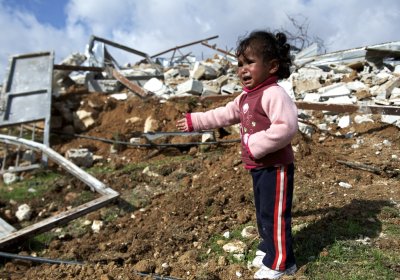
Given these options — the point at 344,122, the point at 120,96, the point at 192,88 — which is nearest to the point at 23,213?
the point at 120,96

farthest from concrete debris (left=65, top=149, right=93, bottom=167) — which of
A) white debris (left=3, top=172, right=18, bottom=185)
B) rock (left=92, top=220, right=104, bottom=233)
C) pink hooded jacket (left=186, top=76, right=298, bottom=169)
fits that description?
pink hooded jacket (left=186, top=76, right=298, bottom=169)

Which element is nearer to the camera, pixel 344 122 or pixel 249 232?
pixel 249 232

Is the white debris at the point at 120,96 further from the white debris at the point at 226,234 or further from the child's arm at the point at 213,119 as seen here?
the child's arm at the point at 213,119

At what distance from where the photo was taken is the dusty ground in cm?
276

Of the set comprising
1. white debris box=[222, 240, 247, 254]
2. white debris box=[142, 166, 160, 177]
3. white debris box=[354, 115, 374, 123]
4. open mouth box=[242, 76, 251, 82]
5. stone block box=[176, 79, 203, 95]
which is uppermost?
stone block box=[176, 79, 203, 95]

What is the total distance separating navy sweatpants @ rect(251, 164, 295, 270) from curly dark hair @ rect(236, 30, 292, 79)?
60 centimetres

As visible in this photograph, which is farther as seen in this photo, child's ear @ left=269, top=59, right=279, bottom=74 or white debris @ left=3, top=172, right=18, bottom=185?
white debris @ left=3, top=172, right=18, bottom=185

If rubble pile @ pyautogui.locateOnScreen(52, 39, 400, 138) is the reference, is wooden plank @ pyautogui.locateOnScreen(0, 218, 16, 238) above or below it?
below

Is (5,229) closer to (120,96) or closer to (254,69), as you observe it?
(254,69)

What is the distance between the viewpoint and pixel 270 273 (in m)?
2.35

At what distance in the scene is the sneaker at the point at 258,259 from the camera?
2.58 metres

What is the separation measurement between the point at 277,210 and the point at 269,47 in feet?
3.15

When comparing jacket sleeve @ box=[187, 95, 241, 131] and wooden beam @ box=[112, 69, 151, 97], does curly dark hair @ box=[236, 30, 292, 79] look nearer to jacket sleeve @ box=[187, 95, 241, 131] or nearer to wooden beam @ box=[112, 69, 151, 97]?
jacket sleeve @ box=[187, 95, 241, 131]

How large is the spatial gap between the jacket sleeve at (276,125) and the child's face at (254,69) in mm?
112
